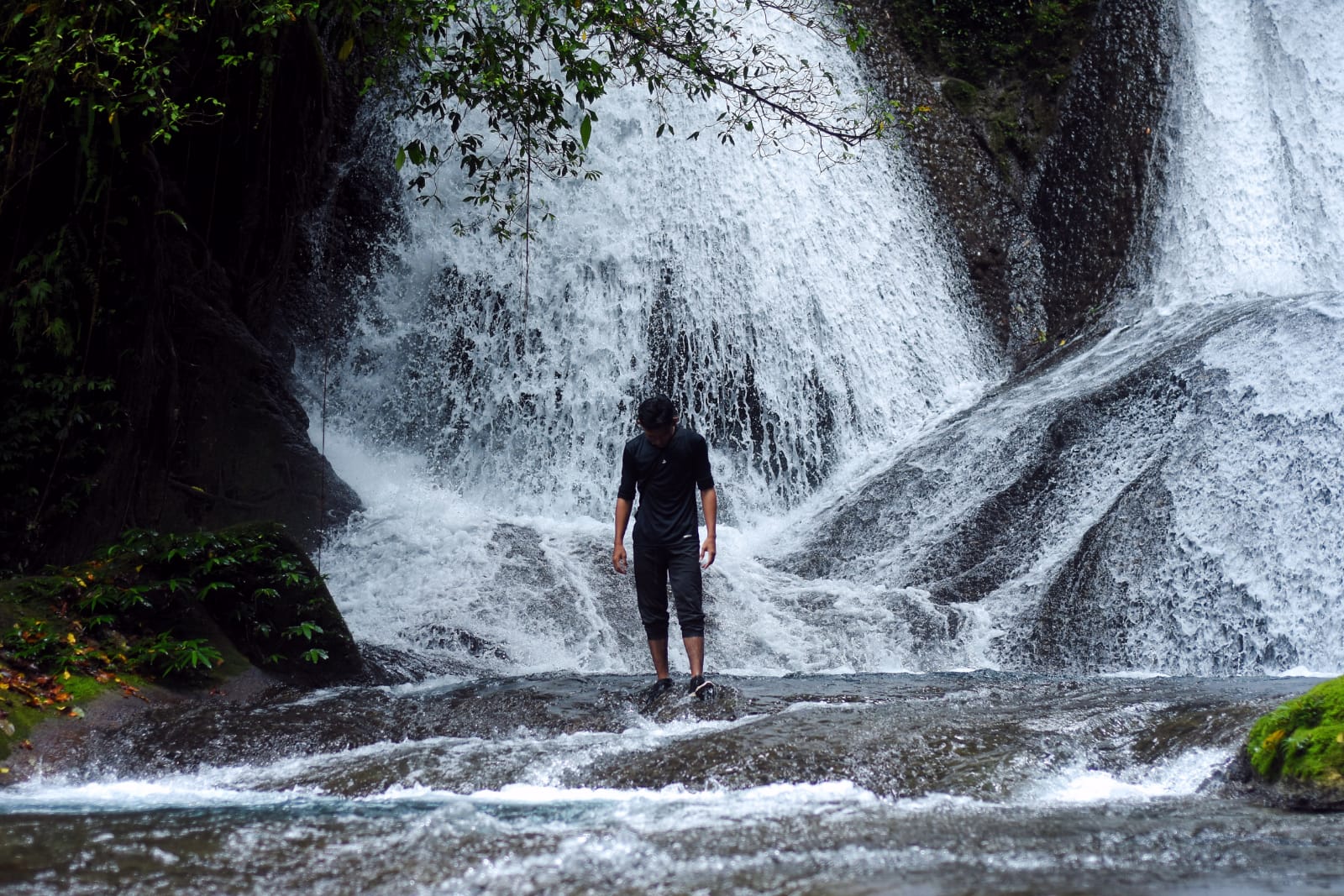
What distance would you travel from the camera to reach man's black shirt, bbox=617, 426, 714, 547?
232 inches

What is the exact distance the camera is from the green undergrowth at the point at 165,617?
576cm

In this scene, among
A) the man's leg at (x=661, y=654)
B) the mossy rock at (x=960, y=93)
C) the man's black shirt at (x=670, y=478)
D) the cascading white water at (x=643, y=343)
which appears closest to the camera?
the man's black shirt at (x=670, y=478)

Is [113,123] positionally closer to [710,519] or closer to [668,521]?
[668,521]

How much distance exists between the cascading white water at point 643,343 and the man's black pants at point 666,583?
3798 millimetres

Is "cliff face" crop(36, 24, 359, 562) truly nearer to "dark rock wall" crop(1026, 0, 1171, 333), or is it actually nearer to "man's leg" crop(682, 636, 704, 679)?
"man's leg" crop(682, 636, 704, 679)

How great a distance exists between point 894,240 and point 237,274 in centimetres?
791

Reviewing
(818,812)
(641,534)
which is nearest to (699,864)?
(818,812)

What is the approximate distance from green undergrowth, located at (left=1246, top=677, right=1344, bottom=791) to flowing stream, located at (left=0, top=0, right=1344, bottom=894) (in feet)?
0.74

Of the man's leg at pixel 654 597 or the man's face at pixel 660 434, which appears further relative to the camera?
the man's leg at pixel 654 597

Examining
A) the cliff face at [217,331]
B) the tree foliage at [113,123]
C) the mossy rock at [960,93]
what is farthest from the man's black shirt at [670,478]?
the mossy rock at [960,93]

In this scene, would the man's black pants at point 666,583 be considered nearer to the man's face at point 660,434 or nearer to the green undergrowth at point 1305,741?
the man's face at point 660,434

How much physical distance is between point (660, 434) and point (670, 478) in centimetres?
25

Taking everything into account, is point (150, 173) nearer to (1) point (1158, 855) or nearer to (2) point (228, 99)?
(2) point (228, 99)

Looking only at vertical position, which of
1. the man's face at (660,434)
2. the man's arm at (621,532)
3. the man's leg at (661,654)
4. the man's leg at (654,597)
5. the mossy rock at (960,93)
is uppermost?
the mossy rock at (960,93)
